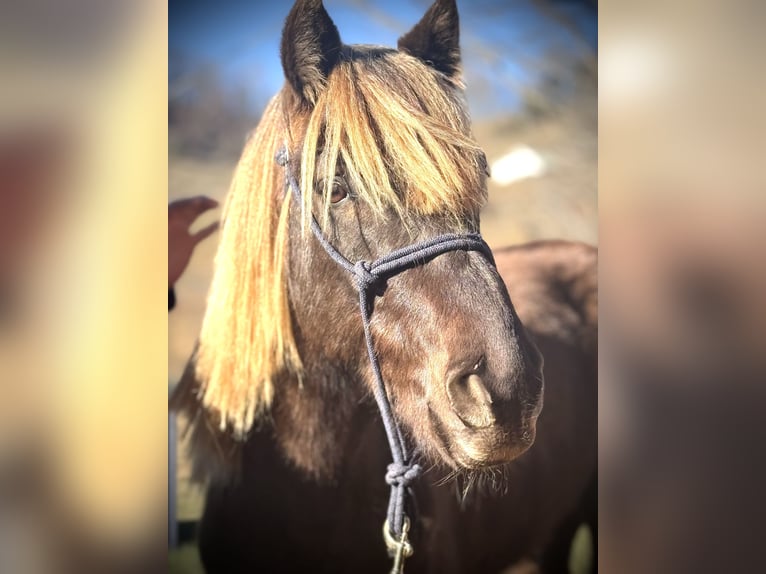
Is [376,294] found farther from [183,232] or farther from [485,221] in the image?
[183,232]

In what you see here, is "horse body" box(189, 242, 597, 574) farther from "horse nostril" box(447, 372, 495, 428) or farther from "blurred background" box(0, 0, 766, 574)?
"horse nostril" box(447, 372, 495, 428)

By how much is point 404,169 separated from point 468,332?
1.16 feet

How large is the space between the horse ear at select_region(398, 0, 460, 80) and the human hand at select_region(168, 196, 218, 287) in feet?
1.86

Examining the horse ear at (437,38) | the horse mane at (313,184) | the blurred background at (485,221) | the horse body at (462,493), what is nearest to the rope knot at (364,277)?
the horse mane at (313,184)

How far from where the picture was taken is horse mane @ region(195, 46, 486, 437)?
1.13 meters

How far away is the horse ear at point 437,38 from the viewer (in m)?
1.23

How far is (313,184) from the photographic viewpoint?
115 cm

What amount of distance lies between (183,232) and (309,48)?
475mm

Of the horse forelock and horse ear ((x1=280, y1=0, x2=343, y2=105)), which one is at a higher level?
horse ear ((x1=280, y1=0, x2=343, y2=105))

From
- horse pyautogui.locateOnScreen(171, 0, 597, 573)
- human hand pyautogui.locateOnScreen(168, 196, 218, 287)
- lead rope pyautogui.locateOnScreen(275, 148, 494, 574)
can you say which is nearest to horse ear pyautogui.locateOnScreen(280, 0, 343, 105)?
horse pyautogui.locateOnScreen(171, 0, 597, 573)

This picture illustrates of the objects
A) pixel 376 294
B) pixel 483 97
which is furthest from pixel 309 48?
pixel 376 294
